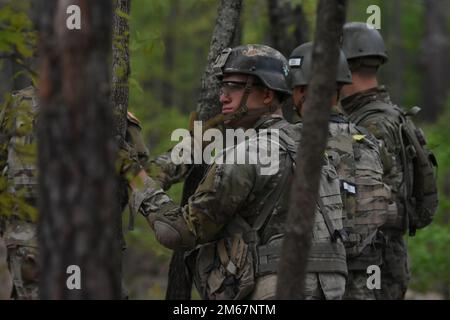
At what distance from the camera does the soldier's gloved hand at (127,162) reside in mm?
5195

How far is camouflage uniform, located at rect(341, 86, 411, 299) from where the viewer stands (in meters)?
7.84

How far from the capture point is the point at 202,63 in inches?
1073

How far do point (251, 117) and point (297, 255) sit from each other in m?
1.73

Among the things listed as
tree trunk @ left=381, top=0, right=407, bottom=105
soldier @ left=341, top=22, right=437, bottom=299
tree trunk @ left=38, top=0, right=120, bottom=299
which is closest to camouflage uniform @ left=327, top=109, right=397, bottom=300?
soldier @ left=341, top=22, right=437, bottom=299

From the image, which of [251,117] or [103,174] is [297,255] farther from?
[251,117]

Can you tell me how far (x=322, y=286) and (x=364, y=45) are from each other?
318cm

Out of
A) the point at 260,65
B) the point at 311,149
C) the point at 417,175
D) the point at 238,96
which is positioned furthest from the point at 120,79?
the point at 417,175

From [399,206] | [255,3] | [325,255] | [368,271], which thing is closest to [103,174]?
[325,255]

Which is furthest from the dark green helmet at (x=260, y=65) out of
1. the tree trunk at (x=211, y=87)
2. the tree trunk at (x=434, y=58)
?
the tree trunk at (x=434, y=58)

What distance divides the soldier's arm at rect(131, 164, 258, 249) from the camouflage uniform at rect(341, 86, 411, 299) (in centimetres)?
237
